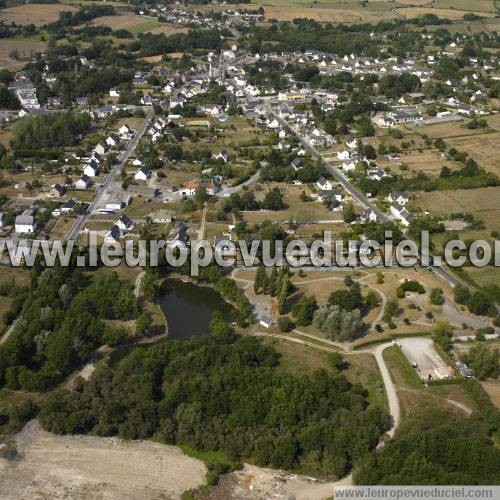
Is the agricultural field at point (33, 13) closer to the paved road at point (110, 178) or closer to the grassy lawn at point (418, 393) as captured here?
the paved road at point (110, 178)

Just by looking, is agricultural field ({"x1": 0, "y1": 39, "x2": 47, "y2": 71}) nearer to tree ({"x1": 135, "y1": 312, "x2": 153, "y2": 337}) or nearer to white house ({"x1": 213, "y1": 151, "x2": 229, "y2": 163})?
white house ({"x1": 213, "y1": 151, "x2": 229, "y2": 163})

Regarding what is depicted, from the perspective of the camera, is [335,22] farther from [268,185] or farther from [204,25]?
[268,185]

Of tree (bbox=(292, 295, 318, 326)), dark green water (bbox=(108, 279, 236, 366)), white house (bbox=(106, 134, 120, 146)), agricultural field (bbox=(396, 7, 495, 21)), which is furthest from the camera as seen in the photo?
agricultural field (bbox=(396, 7, 495, 21))

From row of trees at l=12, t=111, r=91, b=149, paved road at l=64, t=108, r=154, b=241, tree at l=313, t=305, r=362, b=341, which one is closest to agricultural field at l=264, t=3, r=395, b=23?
paved road at l=64, t=108, r=154, b=241

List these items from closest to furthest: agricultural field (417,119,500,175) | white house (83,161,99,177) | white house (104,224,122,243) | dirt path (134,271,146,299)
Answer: dirt path (134,271,146,299) < white house (104,224,122,243) < white house (83,161,99,177) < agricultural field (417,119,500,175)

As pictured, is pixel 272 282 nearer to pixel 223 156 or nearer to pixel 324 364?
pixel 324 364

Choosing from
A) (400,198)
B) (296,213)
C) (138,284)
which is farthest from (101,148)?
(400,198)
